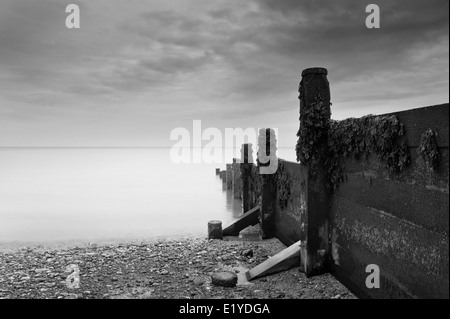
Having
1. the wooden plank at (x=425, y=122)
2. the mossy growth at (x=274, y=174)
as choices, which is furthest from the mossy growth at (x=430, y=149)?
the mossy growth at (x=274, y=174)

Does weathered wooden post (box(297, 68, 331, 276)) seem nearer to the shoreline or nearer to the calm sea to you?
the shoreline

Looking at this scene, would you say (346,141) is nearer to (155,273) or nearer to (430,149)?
(430,149)

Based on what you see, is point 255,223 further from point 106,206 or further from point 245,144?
point 106,206

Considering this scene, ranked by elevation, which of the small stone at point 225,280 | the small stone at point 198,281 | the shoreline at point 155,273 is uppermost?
the small stone at point 225,280

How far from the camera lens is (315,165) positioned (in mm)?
6574

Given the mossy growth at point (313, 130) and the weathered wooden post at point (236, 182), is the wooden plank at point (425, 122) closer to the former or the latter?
the mossy growth at point (313, 130)

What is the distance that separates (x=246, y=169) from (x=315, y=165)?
21.6 ft

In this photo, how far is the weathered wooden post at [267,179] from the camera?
33.0 ft

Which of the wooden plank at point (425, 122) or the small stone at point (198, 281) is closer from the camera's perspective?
the wooden plank at point (425, 122)

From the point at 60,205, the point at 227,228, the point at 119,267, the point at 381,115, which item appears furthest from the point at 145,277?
the point at 60,205

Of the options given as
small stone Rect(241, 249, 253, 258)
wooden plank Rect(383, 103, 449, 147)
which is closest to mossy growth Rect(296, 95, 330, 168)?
wooden plank Rect(383, 103, 449, 147)

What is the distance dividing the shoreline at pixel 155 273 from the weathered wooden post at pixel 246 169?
2.37 metres
